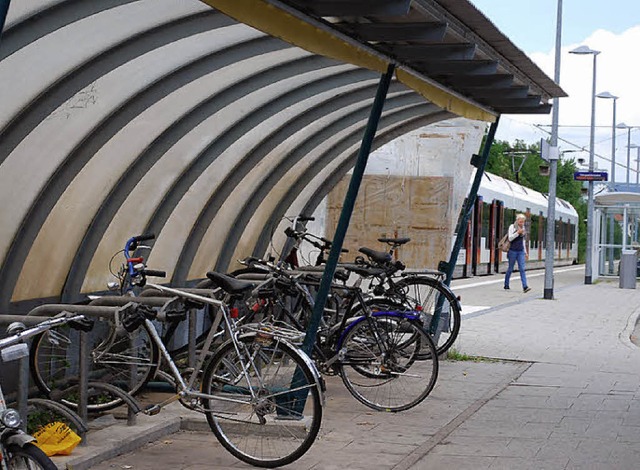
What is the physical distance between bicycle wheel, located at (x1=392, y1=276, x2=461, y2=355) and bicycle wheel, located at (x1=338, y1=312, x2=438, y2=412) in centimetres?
116

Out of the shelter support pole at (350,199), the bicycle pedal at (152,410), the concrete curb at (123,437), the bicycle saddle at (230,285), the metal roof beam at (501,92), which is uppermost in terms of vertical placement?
the metal roof beam at (501,92)

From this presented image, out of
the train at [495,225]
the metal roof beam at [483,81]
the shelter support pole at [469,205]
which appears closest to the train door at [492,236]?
the train at [495,225]

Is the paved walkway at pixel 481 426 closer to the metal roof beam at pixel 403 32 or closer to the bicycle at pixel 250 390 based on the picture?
the bicycle at pixel 250 390

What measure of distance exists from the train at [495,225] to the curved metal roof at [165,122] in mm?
19615

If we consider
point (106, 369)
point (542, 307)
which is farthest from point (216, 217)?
point (542, 307)

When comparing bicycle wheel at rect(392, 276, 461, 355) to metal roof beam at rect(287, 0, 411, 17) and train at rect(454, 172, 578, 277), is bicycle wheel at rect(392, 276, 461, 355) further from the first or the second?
train at rect(454, 172, 578, 277)

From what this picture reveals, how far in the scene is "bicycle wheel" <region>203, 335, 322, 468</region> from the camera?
6.40 meters

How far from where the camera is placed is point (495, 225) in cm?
3438

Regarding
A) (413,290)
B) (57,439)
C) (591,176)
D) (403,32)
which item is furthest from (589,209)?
(57,439)

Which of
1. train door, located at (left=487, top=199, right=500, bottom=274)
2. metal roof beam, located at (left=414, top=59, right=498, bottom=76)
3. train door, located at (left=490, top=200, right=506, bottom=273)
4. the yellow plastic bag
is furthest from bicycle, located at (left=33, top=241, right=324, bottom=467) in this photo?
train door, located at (left=490, top=200, right=506, bottom=273)

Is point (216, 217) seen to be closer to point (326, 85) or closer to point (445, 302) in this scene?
point (326, 85)

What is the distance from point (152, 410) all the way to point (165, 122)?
2.41m

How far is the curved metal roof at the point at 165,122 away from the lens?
6.49 meters

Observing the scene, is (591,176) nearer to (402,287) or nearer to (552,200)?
(552,200)
